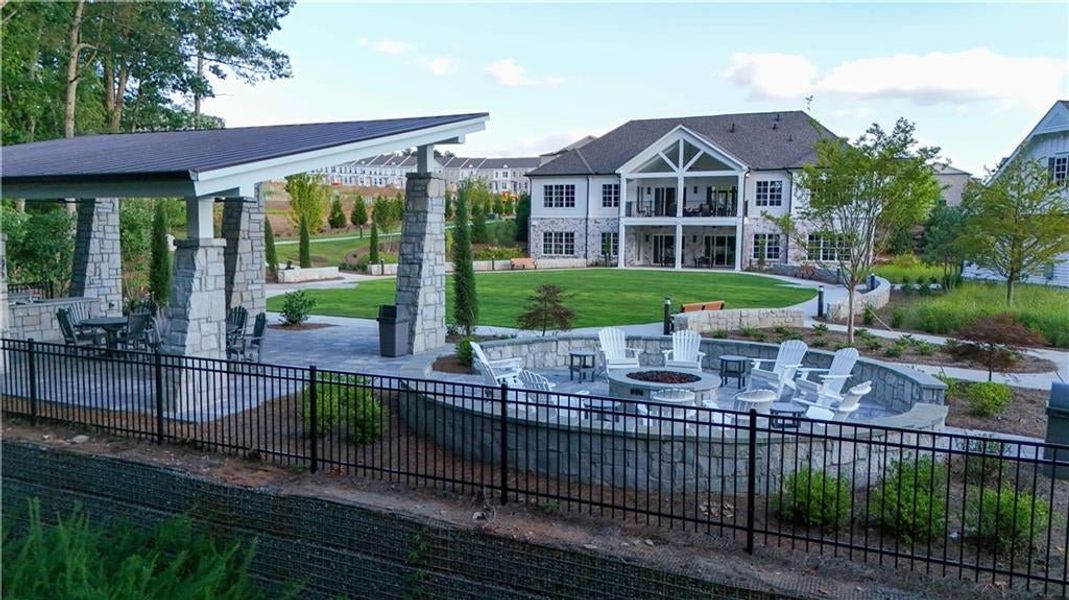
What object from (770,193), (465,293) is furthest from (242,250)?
(770,193)

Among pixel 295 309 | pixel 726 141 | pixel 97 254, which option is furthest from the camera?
pixel 726 141

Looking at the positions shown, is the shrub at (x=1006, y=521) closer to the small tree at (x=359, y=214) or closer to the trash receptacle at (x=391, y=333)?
the trash receptacle at (x=391, y=333)

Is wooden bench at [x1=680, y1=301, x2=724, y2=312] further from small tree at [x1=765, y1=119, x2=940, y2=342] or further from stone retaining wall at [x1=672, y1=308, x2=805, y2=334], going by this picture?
small tree at [x1=765, y1=119, x2=940, y2=342]

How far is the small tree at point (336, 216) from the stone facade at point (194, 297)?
55.6 meters

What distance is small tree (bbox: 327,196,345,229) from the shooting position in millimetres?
65562

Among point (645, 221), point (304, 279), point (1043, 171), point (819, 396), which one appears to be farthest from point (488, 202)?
point (819, 396)

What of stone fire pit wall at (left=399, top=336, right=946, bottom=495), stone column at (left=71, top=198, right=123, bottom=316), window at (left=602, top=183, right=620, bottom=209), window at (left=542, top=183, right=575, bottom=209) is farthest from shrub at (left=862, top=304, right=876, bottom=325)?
window at (left=542, top=183, right=575, bottom=209)

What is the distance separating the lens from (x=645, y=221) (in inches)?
1918

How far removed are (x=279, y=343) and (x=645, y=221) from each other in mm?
34486

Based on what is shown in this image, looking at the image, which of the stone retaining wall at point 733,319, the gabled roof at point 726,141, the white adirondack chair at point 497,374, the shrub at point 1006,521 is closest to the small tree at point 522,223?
the gabled roof at point 726,141

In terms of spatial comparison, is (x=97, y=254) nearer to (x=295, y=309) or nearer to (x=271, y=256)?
(x=295, y=309)

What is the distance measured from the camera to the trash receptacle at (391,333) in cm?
1502

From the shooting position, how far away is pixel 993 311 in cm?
2039

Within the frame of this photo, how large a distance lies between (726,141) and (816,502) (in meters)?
46.2
